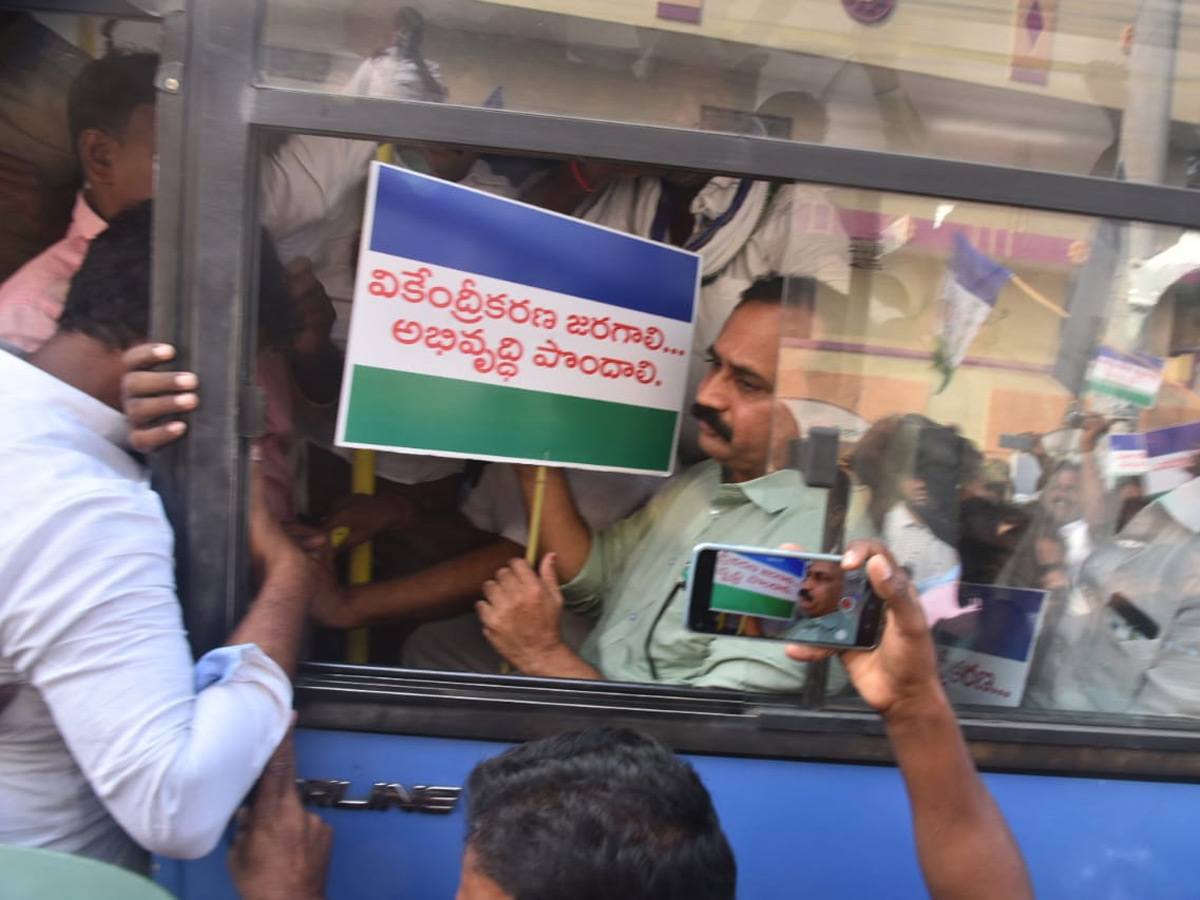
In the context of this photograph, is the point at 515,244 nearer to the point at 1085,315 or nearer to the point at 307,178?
the point at 307,178

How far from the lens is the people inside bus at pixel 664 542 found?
1965 mm

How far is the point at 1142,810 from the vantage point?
69.6 inches

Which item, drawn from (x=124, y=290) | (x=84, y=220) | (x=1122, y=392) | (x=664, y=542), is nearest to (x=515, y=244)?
(x=124, y=290)

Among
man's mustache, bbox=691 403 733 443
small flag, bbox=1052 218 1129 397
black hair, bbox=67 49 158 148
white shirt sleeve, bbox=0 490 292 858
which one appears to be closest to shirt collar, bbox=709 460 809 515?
man's mustache, bbox=691 403 733 443

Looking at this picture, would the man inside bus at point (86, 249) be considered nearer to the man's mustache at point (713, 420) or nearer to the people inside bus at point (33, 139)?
the people inside bus at point (33, 139)

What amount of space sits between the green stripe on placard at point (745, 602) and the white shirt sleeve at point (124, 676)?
691 mm

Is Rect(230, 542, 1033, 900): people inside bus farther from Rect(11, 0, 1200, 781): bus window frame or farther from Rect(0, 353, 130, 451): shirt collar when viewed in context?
Rect(0, 353, 130, 451): shirt collar

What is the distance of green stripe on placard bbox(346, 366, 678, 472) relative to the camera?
172 centimetres

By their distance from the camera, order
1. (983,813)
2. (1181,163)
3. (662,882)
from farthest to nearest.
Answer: (1181,163) → (983,813) → (662,882)

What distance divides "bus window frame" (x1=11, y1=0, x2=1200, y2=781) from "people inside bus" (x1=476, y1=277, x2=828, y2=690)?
25cm

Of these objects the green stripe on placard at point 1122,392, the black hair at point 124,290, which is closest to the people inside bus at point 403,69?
the black hair at point 124,290

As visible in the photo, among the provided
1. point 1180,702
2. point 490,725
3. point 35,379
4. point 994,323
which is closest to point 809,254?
point 994,323

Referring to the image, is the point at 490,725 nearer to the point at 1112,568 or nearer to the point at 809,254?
the point at 809,254

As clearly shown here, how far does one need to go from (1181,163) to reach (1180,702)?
100cm
